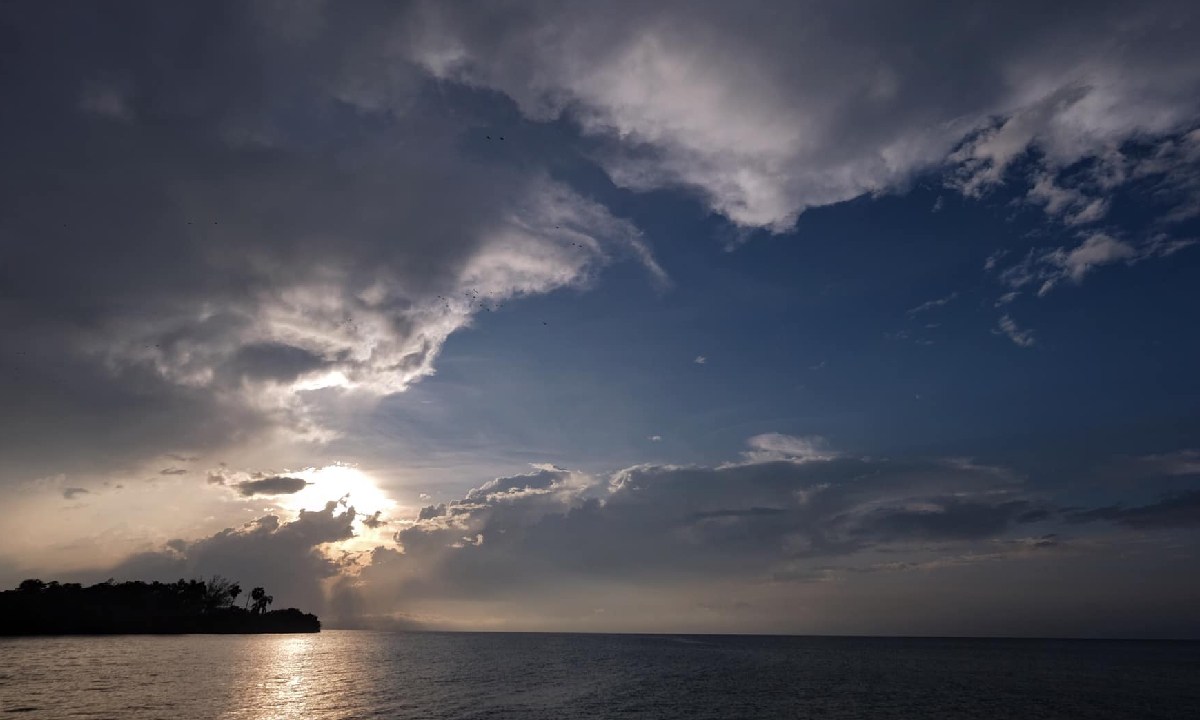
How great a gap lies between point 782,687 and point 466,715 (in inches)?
2344

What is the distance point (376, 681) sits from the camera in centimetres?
11281

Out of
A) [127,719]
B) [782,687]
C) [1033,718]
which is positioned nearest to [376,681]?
[127,719]

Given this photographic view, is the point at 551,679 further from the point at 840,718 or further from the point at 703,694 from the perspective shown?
the point at 840,718

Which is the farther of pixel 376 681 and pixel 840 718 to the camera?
pixel 376 681

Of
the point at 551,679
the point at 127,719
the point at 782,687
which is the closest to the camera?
the point at 127,719

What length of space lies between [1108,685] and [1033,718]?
68.2 m

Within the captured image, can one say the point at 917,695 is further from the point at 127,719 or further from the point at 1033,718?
the point at 127,719

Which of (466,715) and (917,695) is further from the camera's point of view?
(917,695)

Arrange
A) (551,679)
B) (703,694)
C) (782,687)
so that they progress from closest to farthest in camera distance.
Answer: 1. (703,694)
2. (782,687)
3. (551,679)

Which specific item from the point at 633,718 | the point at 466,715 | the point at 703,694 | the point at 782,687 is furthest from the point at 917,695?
the point at 466,715

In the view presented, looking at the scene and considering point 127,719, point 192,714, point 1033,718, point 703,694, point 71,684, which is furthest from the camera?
point 703,694

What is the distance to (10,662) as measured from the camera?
124 m

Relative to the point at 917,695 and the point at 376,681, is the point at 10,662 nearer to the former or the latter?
the point at 376,681

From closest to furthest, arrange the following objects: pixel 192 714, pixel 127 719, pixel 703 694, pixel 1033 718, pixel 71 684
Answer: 1. pixel 127 719
2. pixel 192 714
3. pixel 1033 718
4. pixel 71 684
5. pixel 703 694
